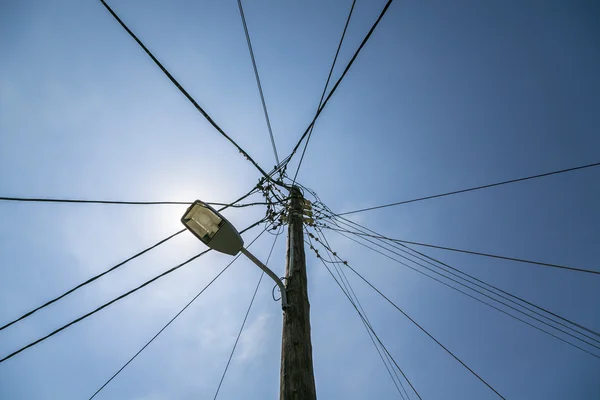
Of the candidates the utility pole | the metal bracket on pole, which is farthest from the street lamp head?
the utility pole

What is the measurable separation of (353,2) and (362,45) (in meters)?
0.74

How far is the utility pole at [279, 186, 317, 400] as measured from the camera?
1.95 meters

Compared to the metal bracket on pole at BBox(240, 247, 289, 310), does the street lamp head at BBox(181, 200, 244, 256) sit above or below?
above

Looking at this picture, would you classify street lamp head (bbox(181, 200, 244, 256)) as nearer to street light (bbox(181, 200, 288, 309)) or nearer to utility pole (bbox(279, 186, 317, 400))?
street light (bbox(181, 200, 288, 309))

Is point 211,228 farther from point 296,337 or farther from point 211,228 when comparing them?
point 296,337

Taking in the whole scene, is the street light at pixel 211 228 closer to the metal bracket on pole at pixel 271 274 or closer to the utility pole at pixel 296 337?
the metal bracket on pole at pixel 271 274

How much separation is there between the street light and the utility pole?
835 millimetres

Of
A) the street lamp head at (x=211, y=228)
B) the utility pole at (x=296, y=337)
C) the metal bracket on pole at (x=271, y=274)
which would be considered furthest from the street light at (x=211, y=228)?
the utility pole at (x=296, y=337)

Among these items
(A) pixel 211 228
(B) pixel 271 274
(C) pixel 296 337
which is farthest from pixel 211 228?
(C) pixel 296 337

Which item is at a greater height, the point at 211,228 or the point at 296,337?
the point at 211,228

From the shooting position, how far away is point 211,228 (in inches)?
91.7

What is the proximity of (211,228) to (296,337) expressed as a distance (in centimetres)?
125

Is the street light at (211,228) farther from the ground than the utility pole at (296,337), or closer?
farther from the ground

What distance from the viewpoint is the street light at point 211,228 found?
231cm
